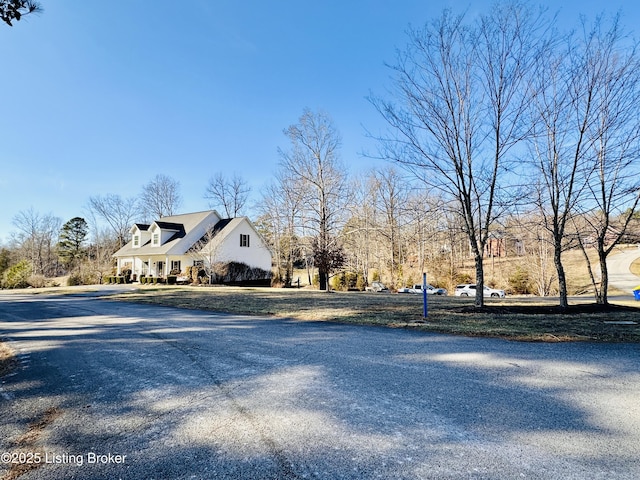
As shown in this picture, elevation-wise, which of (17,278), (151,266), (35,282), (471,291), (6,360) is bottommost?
(471,291)

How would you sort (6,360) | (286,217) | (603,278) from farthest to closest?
(286,217) → (603,278) → (6,360)

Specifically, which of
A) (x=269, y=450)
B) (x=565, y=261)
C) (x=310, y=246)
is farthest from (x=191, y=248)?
(x=565, y=261)

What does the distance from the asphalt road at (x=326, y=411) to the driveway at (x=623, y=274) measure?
27777 mm

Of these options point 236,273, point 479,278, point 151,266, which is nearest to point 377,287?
Result: point 236,273

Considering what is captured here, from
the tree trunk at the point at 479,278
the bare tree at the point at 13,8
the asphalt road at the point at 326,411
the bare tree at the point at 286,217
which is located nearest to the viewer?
the asphalt road at the point at 326,411

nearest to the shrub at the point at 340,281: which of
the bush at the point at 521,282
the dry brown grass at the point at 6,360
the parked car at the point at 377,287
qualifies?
the parked car at the point at 377,287

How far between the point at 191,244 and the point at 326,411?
101 feet

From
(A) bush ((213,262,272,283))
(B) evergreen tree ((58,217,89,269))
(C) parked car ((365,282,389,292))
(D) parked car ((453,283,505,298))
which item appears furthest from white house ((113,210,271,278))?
(B) evergreen tree ((58,217,89,269))

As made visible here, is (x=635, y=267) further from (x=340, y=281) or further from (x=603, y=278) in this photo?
(x=603, y=278)

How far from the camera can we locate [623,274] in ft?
115

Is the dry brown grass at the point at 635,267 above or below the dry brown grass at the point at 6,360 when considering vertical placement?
above

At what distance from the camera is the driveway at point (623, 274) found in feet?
96.8

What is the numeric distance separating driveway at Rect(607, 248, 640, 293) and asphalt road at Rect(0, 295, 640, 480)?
27.8 m

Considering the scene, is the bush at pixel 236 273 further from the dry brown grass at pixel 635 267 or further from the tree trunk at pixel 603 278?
the dry brown grass at pixel 635 267
